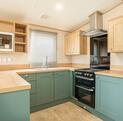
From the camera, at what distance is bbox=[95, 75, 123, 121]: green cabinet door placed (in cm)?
204

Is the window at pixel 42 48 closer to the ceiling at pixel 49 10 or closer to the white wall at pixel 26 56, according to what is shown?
the white wall at pixel 26 56

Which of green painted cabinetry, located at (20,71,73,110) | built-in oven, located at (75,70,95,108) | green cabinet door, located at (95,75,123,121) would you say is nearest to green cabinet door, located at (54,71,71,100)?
green painted cabinetry, located at (20,71,73,110)

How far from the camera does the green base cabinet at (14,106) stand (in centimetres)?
117

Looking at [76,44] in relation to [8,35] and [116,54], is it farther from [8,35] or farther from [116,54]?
[8,35]

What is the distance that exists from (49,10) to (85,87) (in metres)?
1.99

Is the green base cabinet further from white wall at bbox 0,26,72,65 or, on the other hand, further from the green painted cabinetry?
white wall at bbox 0,26,72,65

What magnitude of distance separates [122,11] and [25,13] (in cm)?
226

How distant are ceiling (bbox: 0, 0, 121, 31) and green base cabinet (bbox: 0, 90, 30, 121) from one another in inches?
75.4

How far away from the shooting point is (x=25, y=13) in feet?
9.01

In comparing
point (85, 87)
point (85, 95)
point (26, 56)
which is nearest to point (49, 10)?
point (26, 56)

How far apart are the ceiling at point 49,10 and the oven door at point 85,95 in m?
1.87

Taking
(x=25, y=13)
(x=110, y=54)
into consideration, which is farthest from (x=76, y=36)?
(x=25, y=13)

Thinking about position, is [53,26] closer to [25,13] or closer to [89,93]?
[25,13]

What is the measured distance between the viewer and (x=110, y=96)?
7.21 feet
